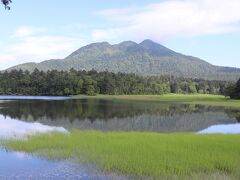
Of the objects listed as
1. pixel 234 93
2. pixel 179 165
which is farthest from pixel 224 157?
pixel 234 93

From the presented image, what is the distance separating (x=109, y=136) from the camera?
3972 centimetres

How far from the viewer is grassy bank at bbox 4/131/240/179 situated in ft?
79.5

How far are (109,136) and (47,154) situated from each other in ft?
35.6

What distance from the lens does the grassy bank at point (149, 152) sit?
79.5 ft

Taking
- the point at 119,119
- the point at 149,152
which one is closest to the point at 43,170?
the point at 149,152

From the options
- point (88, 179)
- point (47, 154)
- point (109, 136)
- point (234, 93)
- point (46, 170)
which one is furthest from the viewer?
point (234, 93)

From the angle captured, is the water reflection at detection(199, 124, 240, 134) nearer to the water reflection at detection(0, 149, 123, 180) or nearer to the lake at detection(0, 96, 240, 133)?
the lake at detection(0, 96, 240, 133)

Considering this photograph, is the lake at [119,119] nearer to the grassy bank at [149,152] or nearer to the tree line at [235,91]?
the grassy bank at [149,152]

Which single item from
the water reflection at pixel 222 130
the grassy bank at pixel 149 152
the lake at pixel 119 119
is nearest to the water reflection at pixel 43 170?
the grassy bank at pixel 149 152

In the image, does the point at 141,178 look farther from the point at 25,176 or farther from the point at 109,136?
the point at 109,136

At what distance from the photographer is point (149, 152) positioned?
29547 millimetres

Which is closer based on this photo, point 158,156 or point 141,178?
point 141,178

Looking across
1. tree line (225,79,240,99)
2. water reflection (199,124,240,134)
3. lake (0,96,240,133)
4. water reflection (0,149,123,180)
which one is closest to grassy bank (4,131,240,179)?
water reflection (0,149,123,180)

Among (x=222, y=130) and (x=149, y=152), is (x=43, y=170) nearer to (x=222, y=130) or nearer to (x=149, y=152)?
(x=149, y=152)
